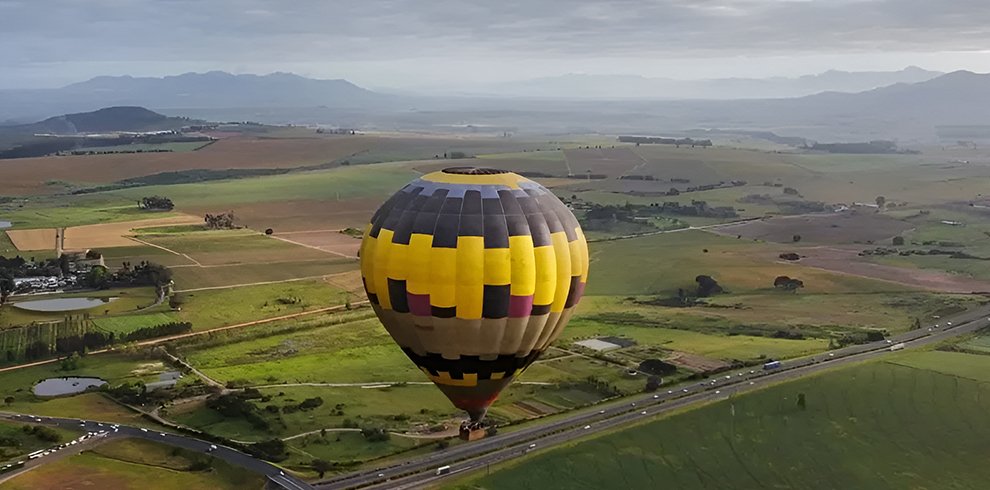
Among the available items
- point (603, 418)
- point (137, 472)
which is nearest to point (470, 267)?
point (603, 418)

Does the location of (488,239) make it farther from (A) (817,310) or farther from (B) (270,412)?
(A) (817,310)

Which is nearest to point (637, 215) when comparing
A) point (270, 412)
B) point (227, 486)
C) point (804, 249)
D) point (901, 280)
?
point (804, 249)

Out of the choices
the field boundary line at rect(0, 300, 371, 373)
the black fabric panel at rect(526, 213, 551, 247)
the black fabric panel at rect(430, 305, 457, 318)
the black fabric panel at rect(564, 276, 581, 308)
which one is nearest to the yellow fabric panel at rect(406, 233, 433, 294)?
the black fabric panel at rect(430, 305, 457, 318)

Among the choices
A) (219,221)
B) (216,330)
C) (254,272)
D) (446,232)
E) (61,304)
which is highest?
(446,232)

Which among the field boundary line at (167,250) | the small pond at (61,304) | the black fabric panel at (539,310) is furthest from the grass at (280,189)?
the black fabric panel at (539,310)

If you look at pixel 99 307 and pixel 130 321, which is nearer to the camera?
pixel 130 321

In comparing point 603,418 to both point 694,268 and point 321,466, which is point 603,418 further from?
point 694,268
